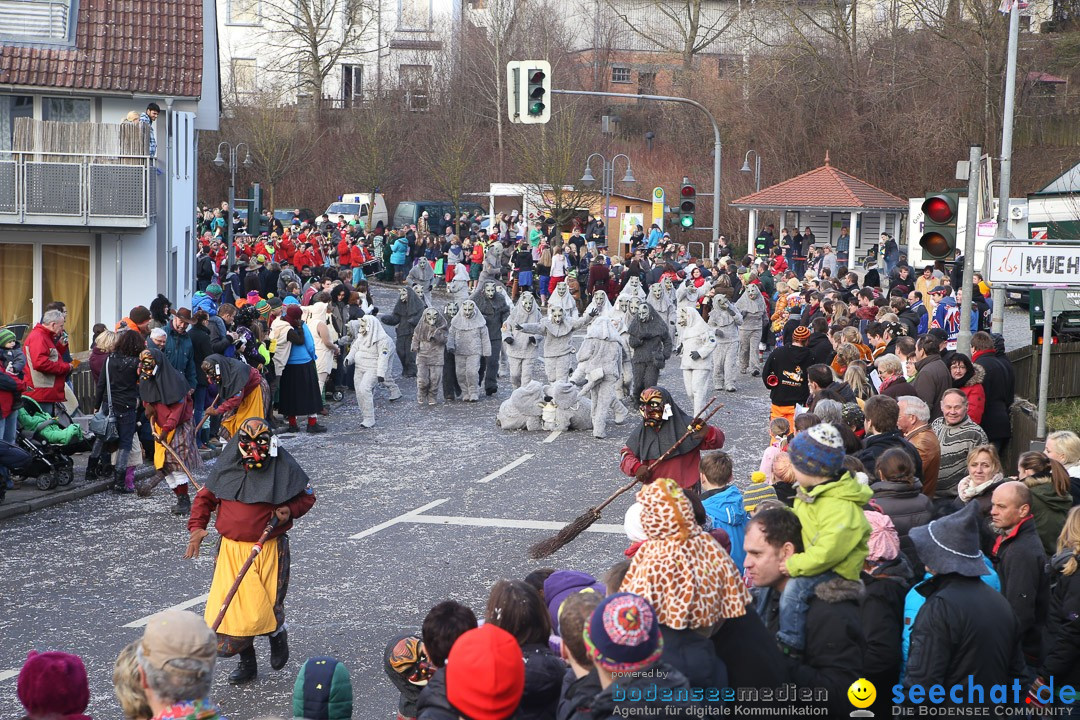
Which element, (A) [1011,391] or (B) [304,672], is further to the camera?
(A) [1011,391]

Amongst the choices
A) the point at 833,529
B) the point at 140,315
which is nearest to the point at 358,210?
the point at 140,315

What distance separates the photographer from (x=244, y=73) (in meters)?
64.8

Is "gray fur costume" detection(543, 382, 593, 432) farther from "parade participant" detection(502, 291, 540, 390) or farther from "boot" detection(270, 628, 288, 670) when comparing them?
"boot" detection(270, 628, 288, 670)

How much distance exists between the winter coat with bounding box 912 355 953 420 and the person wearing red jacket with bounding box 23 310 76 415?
28.0 ft

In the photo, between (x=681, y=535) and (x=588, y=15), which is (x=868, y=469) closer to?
(x=681, y=535)

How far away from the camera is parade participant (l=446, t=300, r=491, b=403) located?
789 inches

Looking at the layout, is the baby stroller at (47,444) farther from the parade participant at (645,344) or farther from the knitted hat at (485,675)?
the knitted hat at (485,675)

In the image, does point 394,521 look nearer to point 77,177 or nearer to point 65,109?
point 77,177

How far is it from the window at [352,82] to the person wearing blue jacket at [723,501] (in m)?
60.6

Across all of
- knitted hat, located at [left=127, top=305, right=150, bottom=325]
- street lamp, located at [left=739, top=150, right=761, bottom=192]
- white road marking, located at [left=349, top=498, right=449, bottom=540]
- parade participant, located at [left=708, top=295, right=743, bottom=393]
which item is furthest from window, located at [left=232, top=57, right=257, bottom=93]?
white road marking, located at [left=349, top=498, right=449, bottom=540]

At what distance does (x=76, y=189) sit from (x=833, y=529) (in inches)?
775

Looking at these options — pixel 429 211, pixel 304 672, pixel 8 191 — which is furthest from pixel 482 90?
pixel 304 672

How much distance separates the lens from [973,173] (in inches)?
487

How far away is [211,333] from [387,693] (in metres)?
8.02
